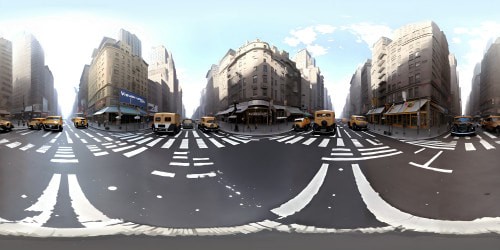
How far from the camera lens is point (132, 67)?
7.95 feet

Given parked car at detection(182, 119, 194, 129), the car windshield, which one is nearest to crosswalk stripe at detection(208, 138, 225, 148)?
parked car at detection(182, 119, 194, 129)

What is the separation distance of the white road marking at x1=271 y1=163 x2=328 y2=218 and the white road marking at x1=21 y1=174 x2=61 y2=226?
1881 mm

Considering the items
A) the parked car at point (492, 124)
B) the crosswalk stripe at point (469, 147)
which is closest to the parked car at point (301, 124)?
the crosswalk stripe at point (469, 147)

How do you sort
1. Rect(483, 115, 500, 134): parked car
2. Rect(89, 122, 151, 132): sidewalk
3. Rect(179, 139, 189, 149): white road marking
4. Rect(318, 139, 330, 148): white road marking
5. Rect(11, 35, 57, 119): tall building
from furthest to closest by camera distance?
Rect(483, 115, 500, 134): parked car, Rect(318, 139, 330, 148): white road marking, Rect(179, 139, 189, 149): white road marking, Rect(89, 122, 151, 132): sidewalk, Rect(11, 35, 57, 119): tall building

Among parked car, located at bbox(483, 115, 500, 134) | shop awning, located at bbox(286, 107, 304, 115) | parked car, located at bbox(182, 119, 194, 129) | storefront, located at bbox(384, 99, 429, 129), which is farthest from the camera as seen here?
parked car, located at bbox(483, 115, 500, 134)

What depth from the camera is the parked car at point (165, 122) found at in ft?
9.36

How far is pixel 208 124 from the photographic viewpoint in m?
3.70

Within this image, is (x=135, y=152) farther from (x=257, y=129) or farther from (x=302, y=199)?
(x=302, y=199)

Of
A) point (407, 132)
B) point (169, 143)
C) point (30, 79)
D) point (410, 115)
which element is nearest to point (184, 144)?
point (169, 143)

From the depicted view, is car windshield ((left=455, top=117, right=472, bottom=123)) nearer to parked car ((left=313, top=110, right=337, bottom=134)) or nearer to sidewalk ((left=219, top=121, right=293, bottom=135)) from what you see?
parked car ((left=313, top=110, right=337, bottom=134))

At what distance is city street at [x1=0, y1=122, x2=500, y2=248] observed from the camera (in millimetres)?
1533

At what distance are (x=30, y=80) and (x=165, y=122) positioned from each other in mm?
2778

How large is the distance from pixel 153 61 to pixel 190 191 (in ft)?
5.49

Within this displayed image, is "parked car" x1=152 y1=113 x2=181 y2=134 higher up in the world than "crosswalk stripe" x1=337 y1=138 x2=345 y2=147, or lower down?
higher up
